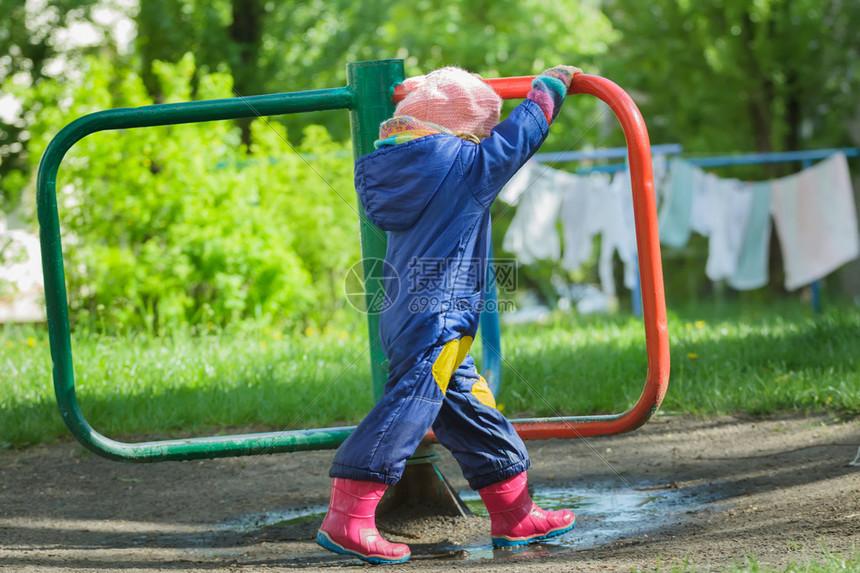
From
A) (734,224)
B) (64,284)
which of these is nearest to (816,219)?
(734,224)

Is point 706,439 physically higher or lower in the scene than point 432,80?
lower

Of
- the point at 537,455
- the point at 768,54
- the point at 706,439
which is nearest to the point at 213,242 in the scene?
the point at 537,455

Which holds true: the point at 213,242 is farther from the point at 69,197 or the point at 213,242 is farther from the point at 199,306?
the point at 69,197

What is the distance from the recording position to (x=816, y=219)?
7125mm

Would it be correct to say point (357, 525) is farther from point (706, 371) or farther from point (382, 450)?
point (706, 371)

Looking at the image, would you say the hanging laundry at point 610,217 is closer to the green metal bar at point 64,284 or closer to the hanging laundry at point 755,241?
the hanging laundry at point 755,241

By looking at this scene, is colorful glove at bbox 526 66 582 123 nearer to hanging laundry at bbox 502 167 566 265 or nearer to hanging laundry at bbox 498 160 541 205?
hanging laundry at bbox 498 160 541 205

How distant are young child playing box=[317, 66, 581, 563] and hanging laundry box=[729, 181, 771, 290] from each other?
572cm

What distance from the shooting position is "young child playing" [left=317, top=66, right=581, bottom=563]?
205 cm

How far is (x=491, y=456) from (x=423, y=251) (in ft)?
1.82

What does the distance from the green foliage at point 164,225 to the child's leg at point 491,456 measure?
3.22 metres

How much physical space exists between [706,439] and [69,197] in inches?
163

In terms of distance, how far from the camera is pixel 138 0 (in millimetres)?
9516

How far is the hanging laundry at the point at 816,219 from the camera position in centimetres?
693
